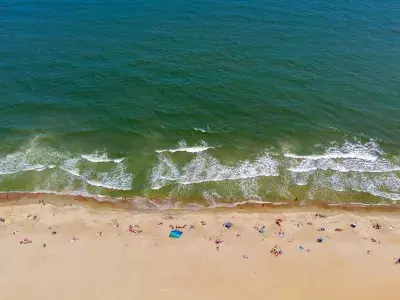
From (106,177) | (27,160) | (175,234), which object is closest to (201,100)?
(106,177)

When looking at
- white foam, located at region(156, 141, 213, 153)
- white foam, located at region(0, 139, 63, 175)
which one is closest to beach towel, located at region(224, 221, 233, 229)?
white foam, located at region(156, 141, 213, 153)

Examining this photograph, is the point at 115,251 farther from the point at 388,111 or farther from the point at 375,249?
the point at 388,111

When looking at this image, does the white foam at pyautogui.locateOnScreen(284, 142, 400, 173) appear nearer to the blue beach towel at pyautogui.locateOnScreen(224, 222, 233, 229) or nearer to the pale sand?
the pale sand

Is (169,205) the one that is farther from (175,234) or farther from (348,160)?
(348,160)

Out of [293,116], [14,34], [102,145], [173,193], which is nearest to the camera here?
[173,193]

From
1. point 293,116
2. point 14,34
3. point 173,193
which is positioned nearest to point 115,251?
point 173,193

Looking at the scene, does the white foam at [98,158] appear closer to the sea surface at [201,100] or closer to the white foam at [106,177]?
the sea surface at [201,100]
